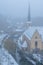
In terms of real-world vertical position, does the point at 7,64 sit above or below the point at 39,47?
below

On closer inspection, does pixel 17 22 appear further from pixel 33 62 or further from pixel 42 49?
pixel 33 62

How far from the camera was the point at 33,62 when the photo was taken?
4.96m

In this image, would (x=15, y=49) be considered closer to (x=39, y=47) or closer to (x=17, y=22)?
(x=39, y=47)

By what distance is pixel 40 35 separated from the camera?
6.93 meters

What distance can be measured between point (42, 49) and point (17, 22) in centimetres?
Answer: 457

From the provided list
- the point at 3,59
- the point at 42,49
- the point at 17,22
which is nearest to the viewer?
the point at 3,59

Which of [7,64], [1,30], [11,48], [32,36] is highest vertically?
[1,30]

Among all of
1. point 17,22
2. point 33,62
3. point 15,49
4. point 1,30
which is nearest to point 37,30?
point 15,49

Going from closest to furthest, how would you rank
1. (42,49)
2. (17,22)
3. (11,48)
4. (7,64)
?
1. (7,64)
2. (11,48)
3. (42,49)
4. (17,22)

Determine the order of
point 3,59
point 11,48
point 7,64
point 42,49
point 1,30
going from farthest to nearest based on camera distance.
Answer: point 1,30, point 42,49, point 11,48, point 3,59, point 7,64

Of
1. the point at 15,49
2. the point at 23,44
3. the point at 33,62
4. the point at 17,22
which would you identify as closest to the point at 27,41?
the point at 23,44

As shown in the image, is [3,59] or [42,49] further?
[42,49]

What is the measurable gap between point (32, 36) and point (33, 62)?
80.2 inches

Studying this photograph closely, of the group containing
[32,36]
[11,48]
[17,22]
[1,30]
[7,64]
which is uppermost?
[17,22]
